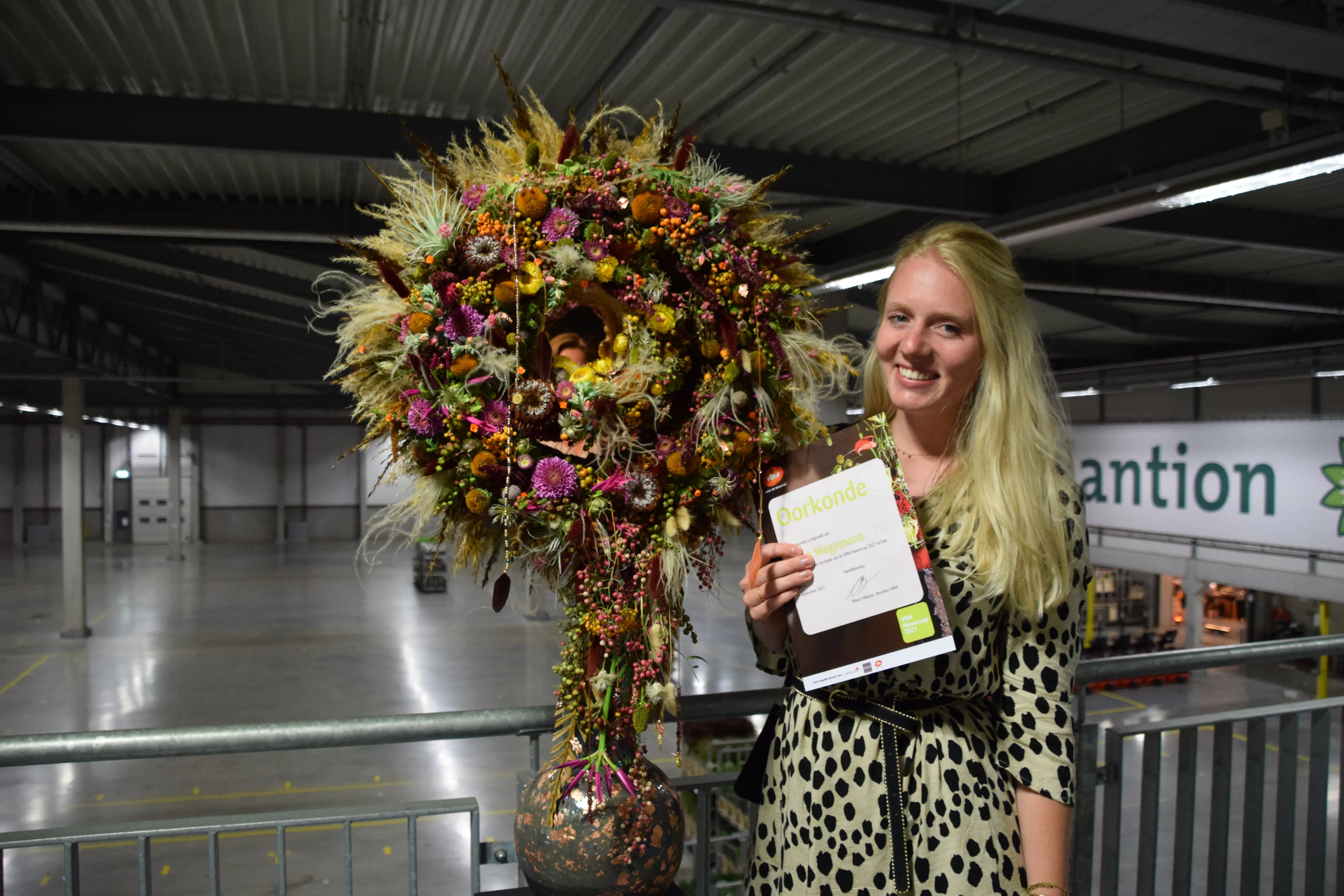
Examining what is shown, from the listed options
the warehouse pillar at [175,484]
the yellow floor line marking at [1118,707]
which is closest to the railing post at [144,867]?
the yellow floor line marking at [1118,707]

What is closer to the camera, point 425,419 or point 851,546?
point 851,546

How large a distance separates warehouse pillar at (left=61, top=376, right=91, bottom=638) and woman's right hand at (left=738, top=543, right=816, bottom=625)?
14.9 m

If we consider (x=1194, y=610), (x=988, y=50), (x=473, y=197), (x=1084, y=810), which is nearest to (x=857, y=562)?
(x=473, y=197)

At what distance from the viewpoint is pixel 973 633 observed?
1.32 metres

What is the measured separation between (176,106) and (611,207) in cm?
447

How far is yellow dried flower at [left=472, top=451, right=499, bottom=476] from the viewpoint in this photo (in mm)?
1475

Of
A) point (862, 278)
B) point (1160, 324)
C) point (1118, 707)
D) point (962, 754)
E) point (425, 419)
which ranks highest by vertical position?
point (1160, 324)

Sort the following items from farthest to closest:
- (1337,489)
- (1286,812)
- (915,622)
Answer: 1. (1337,489)
2. (1286,812)
3. (915,622)

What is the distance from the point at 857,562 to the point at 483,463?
623 millimetres

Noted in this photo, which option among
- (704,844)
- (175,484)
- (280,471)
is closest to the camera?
(704,844)

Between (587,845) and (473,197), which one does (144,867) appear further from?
(473,197)

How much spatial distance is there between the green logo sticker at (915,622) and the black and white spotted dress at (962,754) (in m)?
0.08

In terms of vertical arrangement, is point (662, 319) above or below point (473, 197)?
below

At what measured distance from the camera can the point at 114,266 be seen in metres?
11.2
